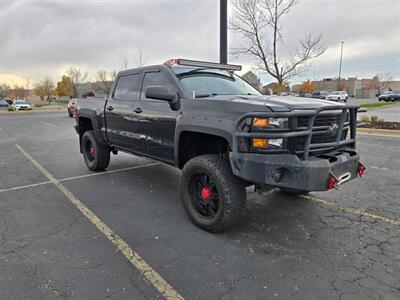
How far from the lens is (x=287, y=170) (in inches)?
110

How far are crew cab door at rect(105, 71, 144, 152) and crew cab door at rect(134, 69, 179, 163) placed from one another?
0.19m

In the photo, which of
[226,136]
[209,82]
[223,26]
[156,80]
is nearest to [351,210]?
[226,136]

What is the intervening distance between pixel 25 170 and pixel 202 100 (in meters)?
4.97

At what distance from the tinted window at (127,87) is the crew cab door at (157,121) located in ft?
0.83

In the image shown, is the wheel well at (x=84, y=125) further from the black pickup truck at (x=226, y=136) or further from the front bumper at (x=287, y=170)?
the front bumper at (x=287, y=170)

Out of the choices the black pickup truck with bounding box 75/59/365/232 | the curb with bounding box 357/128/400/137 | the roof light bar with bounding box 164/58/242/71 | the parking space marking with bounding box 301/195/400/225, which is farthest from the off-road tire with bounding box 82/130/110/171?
the curb with bounding box 357/128/400/137

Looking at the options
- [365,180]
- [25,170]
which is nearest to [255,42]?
[365,180]

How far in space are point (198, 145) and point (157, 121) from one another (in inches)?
27.7

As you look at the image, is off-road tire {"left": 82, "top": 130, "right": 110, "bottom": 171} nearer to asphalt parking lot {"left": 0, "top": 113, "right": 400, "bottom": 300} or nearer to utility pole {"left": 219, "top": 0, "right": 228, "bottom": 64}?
asphalt parking lot {"left": 0, "top": 113, "right": 400, "bottom": 300}

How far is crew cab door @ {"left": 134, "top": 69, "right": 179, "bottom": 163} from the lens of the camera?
397cm

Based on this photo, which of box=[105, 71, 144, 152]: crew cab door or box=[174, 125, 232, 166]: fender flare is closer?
box=[174, 125, 232, 166]: fender flare

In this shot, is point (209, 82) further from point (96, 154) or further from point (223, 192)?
point (96, 154)

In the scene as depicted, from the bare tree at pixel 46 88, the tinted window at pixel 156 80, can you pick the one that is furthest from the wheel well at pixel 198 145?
the bare tree at pixel 46 88

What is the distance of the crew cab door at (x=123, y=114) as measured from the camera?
472 centimetres
